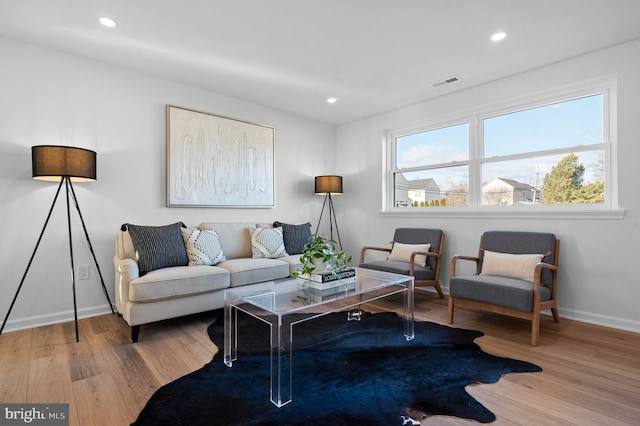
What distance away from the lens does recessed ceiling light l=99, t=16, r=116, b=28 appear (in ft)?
8.23

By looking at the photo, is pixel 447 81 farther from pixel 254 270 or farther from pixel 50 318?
pixel 50 318

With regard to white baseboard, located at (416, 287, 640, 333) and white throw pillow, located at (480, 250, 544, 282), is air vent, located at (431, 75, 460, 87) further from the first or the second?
white baseboard, located at (416, 287, 640, 333)

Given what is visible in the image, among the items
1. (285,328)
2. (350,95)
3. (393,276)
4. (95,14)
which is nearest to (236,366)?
(285,328)

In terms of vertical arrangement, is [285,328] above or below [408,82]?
below

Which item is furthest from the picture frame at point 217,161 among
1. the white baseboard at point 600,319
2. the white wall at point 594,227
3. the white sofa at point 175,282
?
the white baseboard at point 600,319

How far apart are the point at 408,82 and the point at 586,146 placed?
1.87 m

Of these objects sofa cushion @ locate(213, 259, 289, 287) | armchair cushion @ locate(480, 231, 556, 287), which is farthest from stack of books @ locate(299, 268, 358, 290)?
armchair cushion @ locate(480, 231, 556, 287)

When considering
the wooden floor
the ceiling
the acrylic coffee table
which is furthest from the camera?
the ceiling

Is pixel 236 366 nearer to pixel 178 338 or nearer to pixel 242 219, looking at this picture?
pixel 178 338

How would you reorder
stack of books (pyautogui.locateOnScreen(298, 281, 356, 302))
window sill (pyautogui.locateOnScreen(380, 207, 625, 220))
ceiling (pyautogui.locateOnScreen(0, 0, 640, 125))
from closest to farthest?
stack of books (pyautogui.locateOnScreen(298, 281, 356, 302)) < ceiling (pyautogui.locateOnScreen(0, 0, 640, 125)) < window sill (pyautogui.locateOnScreen(380, 207, 625, 220))

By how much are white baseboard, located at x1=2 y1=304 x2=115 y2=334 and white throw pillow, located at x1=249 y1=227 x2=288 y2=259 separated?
5.20 feet

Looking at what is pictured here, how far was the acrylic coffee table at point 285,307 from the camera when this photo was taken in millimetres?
1773

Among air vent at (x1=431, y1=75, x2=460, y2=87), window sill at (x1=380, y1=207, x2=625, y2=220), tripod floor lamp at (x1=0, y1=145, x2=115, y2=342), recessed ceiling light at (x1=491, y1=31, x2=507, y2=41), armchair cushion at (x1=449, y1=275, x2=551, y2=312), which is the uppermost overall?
recessed ceiling light at (x1=491, y1=31, x2=507, y2=41)

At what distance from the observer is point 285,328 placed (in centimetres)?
182
